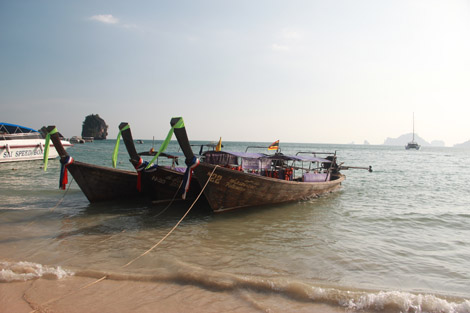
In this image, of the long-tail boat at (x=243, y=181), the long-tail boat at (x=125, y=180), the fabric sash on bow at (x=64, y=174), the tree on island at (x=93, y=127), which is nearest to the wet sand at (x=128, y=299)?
the long-tail boat at (x=243, y=181)

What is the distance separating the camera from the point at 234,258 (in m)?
6.67

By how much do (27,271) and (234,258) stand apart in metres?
4.22

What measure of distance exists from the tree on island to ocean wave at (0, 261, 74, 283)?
128m

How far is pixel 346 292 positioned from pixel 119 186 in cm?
1075

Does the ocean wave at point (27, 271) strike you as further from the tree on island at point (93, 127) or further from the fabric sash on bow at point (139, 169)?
the tree on island at point (93, 127)

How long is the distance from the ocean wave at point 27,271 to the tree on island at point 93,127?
128 meters

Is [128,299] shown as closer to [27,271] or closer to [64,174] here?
[27,271]

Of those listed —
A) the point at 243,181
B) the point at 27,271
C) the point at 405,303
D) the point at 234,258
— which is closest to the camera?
the point at 405,303

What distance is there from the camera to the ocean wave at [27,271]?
205 inches

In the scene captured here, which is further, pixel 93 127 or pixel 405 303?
pixel 93 127

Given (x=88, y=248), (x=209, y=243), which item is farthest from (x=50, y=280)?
(x=209, y=243)

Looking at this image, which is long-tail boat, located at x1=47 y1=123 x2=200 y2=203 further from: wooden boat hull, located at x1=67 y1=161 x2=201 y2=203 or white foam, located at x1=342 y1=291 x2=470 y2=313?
white foam, located at x1=342 y1=291 x2=470 y2=313

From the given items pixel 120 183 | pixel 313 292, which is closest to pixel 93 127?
pixel 120 183

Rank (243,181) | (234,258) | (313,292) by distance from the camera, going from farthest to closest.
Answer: (243,181)
(234,258)
(313,292)
